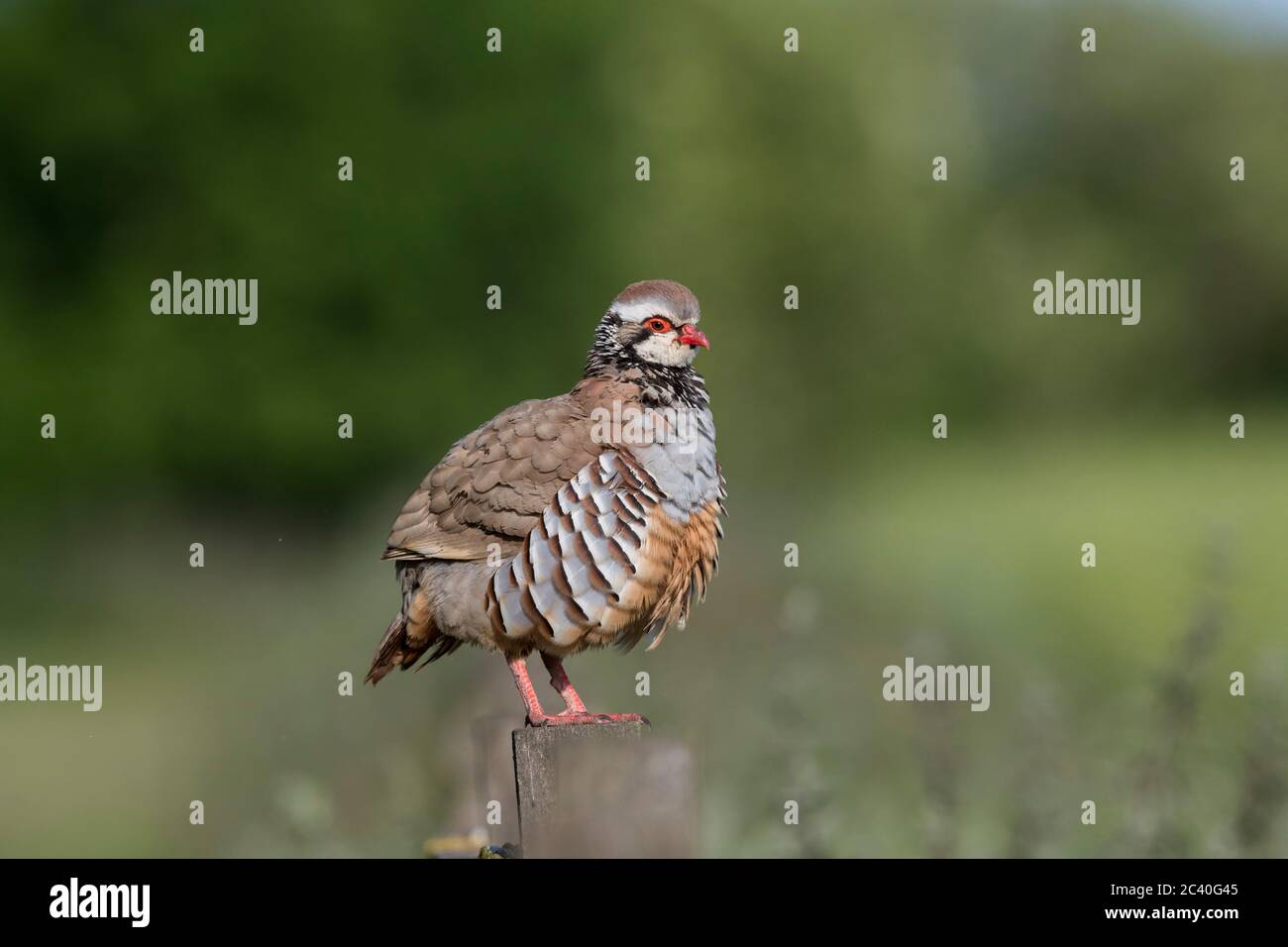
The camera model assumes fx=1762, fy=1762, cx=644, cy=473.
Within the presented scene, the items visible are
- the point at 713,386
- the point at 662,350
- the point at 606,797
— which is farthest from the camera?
the point at 713,386

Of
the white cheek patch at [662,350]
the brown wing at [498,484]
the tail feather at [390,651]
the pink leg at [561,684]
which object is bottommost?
the pink leg at [561,684]

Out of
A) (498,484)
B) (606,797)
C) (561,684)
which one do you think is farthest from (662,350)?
(606,797)

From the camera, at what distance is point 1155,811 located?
5.90 m

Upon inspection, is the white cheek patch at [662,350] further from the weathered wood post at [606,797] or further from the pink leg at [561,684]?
the weathered wood post at [606,797]

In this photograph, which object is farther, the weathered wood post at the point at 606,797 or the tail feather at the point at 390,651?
the tail feather at the point at 390,651

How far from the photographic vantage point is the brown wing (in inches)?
222

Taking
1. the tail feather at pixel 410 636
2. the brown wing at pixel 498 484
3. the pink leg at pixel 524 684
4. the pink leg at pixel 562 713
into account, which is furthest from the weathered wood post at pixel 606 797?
the tail feather at pixel 410 636

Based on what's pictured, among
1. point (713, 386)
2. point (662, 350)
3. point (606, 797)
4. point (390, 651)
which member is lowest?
point (606, 797)

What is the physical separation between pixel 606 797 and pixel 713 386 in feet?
58.2

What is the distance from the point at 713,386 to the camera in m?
21.8

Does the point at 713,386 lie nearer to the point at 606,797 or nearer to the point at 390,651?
the point at 390,651

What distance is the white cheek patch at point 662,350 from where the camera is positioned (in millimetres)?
5945

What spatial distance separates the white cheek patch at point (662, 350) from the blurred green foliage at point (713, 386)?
96cm

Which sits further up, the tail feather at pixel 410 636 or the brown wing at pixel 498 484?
the brown wing at pixel 498 484
